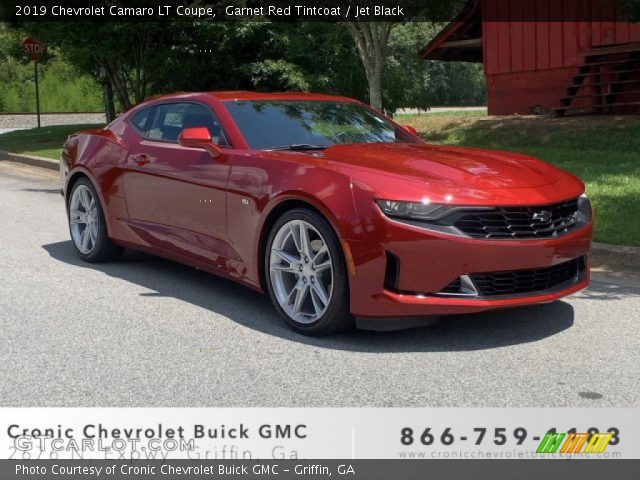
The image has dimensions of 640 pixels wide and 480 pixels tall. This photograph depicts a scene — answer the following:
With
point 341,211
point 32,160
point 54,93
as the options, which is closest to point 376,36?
point 32,160

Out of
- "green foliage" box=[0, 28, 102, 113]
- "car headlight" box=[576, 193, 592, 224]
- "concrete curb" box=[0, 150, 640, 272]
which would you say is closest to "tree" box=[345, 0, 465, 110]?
"concrete curb" box=[0, 150, 640, 272]

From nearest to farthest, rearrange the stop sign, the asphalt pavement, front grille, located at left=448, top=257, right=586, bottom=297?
the asphalt pavement < front grille, located at left=448, top=257, right=586, bottom=297 < the stop sign

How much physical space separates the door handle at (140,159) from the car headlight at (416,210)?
2.59 metres

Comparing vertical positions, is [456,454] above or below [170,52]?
below

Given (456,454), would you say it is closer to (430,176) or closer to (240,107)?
(430,176)

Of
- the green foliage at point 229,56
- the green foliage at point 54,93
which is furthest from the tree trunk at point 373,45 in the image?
the green foliage at point 54,93

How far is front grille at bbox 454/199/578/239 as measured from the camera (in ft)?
17.1

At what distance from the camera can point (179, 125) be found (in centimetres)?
710

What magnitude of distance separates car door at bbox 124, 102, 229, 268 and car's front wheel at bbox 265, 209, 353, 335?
1.91ft

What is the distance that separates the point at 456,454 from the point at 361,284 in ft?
5.47

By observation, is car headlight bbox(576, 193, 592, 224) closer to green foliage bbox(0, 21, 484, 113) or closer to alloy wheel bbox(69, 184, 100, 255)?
alloy wheel bbox(69, 184, 100, 255)

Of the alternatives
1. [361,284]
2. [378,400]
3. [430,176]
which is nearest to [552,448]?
[378,400]

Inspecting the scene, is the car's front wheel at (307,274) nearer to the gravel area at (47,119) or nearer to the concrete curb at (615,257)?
the concrete curb at (615,257)

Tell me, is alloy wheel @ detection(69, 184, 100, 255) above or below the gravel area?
below
